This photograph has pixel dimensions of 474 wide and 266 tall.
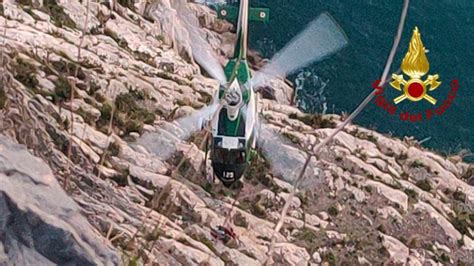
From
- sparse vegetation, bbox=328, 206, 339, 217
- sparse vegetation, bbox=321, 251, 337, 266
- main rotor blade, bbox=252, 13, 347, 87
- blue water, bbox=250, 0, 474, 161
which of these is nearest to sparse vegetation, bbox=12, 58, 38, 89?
main rotor blade, bbox=252, 13, 347, 87

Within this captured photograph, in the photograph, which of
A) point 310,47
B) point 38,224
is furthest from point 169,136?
point 38,224

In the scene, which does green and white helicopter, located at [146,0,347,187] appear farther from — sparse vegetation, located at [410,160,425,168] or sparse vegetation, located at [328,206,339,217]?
sparse vegetation, located at [410,160,425,168]

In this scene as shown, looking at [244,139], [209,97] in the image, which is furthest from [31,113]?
[209,97]

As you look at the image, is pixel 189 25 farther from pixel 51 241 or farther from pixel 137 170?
pixel 51 241

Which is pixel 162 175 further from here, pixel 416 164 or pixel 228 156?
pixel 416 164

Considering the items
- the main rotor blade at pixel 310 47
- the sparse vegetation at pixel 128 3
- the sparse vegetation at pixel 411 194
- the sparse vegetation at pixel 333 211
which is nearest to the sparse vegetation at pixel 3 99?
the main rotor blade at pixel 310 47
